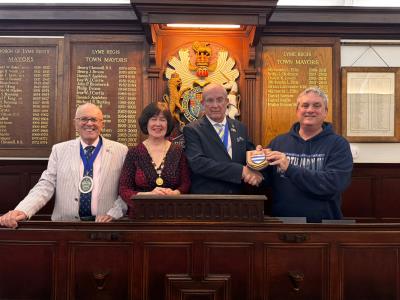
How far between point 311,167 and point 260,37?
1.87 meters

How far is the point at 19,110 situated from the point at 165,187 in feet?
7.74

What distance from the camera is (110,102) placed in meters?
4.61

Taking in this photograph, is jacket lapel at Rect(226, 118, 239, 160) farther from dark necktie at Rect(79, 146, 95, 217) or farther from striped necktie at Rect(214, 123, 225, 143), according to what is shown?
dark necktie at Rect(79, 146, 95, 217)

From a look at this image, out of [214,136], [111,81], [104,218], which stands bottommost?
[104,218]

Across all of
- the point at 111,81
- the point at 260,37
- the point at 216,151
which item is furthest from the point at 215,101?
the point at 111,81

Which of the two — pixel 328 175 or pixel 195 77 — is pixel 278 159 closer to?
pixel 328 175

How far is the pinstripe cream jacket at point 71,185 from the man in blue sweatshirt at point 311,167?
119 cm

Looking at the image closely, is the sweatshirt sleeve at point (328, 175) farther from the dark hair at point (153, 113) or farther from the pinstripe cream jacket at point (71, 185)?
the pinstripe cream jacket at point (71, 185)

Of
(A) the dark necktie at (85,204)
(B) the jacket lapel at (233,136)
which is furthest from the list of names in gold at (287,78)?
(A) the dark necktie at (85,204)

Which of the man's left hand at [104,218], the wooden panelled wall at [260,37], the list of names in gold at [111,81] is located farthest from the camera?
the list of names in gold at [111,81]

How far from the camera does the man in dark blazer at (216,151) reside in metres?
3.13

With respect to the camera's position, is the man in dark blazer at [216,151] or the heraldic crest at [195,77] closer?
the man in dark blazer at [216,151]

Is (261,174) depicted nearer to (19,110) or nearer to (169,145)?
(169,145)

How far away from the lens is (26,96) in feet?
15.0
